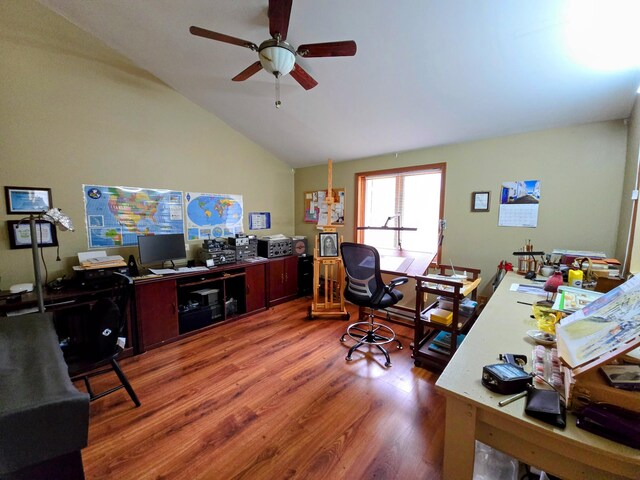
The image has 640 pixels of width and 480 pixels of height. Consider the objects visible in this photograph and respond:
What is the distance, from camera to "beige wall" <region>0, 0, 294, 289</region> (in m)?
2.13

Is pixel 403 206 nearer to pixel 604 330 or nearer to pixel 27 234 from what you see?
pixel 604 330

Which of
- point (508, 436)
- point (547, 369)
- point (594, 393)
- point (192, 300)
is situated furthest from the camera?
point (192, 300)

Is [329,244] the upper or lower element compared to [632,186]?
lower

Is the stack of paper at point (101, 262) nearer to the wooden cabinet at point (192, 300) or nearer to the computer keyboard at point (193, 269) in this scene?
the wooden cabinet at point (192, 300)

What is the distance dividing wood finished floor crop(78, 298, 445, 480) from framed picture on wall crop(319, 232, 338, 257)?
1.20 metres

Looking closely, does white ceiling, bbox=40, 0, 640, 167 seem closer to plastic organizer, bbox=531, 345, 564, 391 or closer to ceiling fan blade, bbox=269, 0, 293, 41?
ceiling fan blade, bbox=269, 0, 293, 41

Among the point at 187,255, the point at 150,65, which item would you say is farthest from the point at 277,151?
the point at 187,255

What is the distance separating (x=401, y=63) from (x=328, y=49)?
2.30 ft

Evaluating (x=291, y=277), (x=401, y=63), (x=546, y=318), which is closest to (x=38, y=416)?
(x=546, y=318)

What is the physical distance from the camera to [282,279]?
3.84 meters

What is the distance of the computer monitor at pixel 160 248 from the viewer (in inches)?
108

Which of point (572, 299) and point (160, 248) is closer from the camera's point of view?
point (572, 299)

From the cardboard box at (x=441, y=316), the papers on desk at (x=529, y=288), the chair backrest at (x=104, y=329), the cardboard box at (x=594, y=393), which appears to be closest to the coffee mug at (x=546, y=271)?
the papers on desk at (x=529, y=288)

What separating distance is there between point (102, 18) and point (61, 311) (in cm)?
257
